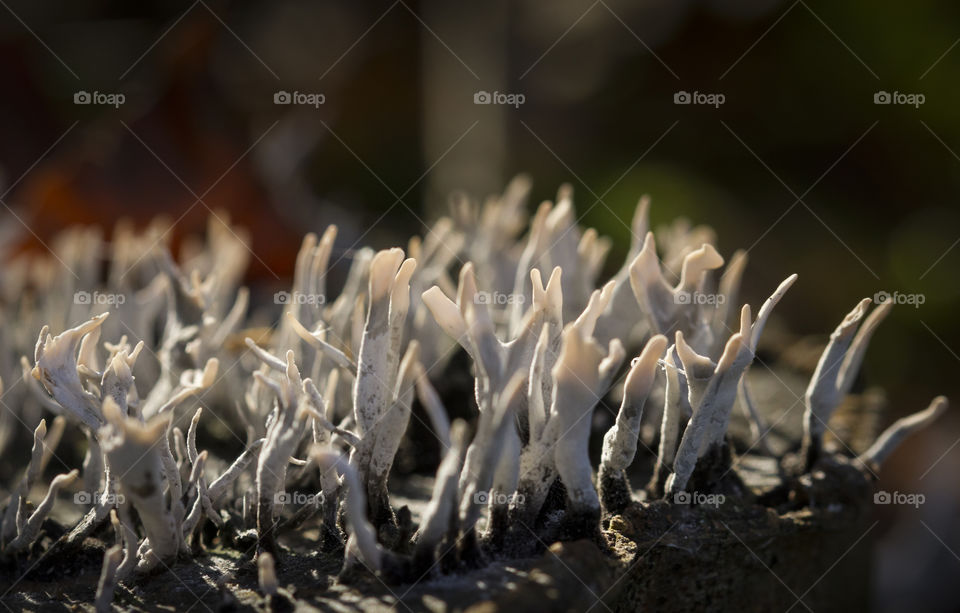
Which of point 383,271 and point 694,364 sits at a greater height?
point 383,271

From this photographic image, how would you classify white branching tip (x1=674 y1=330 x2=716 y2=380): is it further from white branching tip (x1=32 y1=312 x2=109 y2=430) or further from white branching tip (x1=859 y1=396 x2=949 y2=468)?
white branching tip (x1=32 y1=312 x2=109 y2=430)

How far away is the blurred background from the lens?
2.38 metres

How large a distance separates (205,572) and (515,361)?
405 mm

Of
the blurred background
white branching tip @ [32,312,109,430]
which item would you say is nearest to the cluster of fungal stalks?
white branching tip @ [32,312,109,430]

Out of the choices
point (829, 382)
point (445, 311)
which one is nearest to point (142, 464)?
point (445, 311)

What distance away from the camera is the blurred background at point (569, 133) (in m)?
2.38

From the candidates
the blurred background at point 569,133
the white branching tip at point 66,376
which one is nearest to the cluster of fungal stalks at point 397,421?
the white branching tip at point 66,376

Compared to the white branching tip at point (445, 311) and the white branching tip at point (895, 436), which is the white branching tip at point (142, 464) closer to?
the white branching tip at point (445, 311)

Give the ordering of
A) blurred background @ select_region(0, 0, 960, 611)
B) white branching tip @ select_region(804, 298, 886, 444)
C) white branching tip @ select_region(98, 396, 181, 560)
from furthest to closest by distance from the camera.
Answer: blurred background @ select_region(0, 0, 960, 611)
white branching tip @ select_region(804, 298, 886, 444)
white branching tip @ select_region(98, 396, 181, 560)

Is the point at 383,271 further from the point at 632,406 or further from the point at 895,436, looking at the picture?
the point at 895,436

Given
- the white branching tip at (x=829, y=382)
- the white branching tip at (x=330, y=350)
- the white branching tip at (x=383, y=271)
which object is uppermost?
the white branching tip at (x=383, y=271)

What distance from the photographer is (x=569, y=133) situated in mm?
3865

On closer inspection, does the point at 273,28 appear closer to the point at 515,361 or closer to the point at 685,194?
the point at 685,194

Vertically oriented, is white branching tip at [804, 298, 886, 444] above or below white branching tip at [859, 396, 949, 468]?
above
